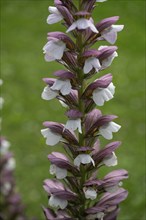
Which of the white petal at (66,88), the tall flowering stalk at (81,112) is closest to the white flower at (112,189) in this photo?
the tall flowering stalk at (81,112)

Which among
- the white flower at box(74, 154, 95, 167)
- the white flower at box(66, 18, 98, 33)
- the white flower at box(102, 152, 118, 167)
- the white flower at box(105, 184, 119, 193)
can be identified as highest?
the white flower at box(66, 18, 98, 33)

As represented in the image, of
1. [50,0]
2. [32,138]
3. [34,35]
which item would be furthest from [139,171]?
[50,0]

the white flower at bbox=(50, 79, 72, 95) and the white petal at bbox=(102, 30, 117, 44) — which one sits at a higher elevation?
the white petal at bbox=(102, 30, 117, 44)

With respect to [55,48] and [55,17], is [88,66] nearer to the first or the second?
[55,48]

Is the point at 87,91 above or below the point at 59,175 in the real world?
above

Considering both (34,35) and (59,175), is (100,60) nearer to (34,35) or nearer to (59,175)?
(59,175)

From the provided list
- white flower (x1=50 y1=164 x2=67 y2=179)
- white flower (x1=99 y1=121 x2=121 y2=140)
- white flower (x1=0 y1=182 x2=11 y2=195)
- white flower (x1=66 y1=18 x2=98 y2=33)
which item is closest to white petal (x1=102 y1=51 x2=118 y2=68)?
white flower (x1=66 y1=18 x2=98 y2=33)

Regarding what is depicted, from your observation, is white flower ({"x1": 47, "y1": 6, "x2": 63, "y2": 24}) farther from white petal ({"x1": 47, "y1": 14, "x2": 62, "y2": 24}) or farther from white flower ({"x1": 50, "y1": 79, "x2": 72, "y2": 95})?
white flower ({"x1": 50, "y1": 79, "x2": 72, "y2": 95})

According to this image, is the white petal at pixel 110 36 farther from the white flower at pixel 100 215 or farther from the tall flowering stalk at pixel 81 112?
the white flower at pixel 100 215
